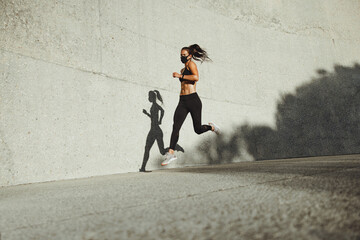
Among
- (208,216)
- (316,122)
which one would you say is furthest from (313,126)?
(208,216)

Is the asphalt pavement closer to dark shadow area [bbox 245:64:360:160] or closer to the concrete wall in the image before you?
the concrete wall

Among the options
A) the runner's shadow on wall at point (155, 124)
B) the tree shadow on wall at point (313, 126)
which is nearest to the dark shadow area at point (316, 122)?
the tree shadow on wall at point (313, 126)

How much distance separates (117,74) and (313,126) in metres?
6.87

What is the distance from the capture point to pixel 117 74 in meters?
5.80

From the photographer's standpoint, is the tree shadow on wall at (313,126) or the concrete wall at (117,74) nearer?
the concrete wall at (117,74)

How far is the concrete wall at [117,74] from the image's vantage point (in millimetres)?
4457

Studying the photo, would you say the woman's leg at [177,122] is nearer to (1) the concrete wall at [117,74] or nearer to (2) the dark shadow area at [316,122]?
(1) the concrete wall at [117,74]

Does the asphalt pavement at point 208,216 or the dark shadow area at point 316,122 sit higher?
the dark shadow area at point 316,122

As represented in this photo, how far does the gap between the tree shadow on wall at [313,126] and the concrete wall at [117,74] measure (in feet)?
1.28

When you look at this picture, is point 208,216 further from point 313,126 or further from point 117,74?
point 313,126

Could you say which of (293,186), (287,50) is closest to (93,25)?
(293,186)

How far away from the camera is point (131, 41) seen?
627cm

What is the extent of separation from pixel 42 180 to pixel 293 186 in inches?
151

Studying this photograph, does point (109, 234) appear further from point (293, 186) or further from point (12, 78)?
point (12, 78)
